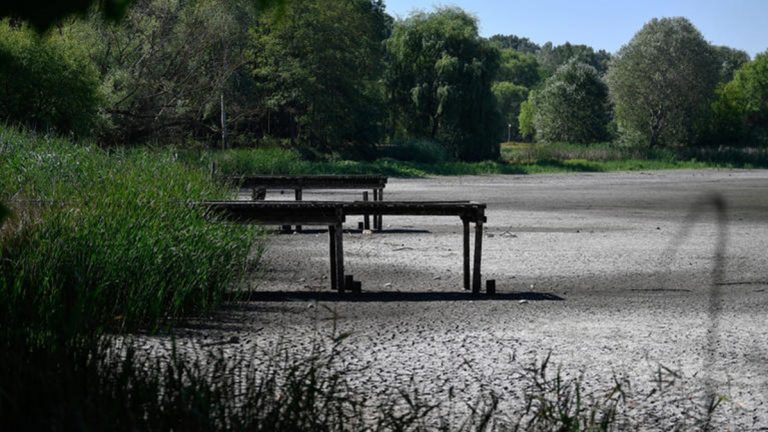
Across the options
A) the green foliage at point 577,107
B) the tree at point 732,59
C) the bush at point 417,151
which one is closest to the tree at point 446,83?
the bush at point 417,151

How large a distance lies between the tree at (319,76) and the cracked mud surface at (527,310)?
125ft

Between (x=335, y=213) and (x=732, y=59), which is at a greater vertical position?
(x=732, y=59)

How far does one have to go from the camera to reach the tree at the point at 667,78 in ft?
272

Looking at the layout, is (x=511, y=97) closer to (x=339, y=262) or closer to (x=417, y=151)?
(x=417, y=151)

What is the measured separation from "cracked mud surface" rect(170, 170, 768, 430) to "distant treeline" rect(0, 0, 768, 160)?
4061 millimetres

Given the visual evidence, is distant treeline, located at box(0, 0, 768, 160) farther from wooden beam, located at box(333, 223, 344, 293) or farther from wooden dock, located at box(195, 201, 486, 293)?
wooden beam, located at box(333, 223, 344, 293)

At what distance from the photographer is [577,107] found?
9144 centimetres

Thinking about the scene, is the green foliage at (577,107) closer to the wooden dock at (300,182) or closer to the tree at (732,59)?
the tree at (732,59)

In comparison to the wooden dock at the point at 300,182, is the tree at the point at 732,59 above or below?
above

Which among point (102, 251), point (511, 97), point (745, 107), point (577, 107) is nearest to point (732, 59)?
point (511, 97)

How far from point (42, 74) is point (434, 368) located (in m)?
23.1

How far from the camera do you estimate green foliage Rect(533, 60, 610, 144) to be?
9144 centimetres

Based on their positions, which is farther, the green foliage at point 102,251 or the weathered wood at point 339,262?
the weathered wood at point 339,262

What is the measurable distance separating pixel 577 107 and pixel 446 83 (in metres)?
32.8
